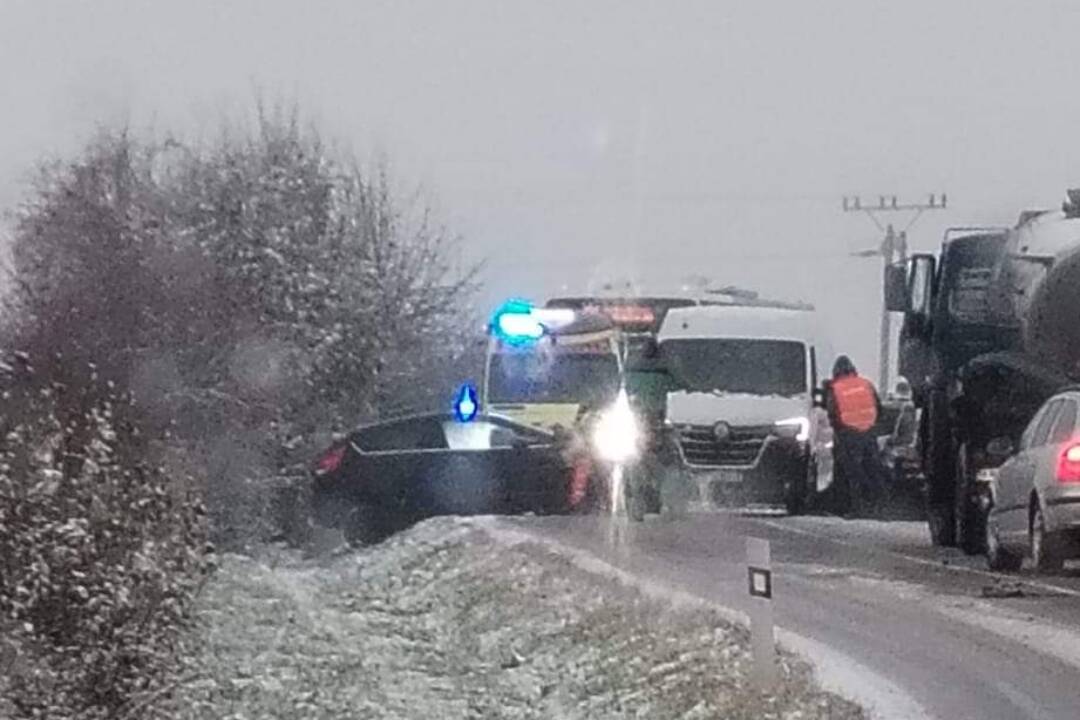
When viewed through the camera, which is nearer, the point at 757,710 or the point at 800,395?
the point at 757,710

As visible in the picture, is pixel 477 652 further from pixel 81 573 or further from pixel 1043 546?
pixel 1043 546

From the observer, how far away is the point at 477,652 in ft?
55.8

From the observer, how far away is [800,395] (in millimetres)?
33344

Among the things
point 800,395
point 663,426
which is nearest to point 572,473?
point 663,426

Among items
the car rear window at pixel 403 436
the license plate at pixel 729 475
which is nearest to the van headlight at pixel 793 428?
the license plate at pixel 729 475

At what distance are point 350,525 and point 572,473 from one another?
2.65 metres

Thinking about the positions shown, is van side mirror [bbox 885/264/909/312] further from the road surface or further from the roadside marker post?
the roadside marker post

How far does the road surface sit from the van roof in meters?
5.17

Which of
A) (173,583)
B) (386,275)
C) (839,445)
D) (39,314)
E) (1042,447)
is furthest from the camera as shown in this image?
(386,275)

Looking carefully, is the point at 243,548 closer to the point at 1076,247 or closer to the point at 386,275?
the point at 1076,247

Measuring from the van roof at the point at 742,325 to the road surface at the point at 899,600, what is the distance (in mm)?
5174

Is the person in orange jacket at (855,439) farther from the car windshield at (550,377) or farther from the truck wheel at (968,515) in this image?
the truck wheel at (968,515)

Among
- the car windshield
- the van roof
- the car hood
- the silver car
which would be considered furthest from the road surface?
the van roof

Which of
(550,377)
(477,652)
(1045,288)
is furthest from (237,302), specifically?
(477,652)
